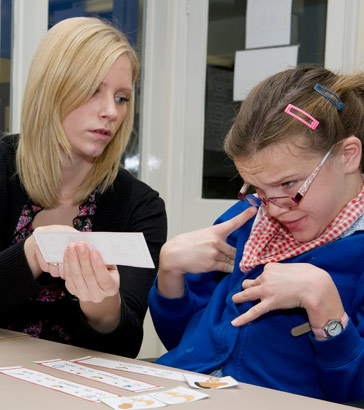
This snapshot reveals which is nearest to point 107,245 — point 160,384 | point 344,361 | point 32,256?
point 160,384

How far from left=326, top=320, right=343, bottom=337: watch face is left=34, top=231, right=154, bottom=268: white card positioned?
33cm

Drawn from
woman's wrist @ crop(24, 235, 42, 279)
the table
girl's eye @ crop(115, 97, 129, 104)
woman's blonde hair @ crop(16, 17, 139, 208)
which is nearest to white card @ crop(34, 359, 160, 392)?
the table

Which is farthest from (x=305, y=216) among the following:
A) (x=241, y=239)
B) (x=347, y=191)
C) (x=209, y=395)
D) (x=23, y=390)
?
(x=23, y=390)

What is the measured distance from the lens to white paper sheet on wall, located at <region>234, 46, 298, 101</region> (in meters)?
2.72

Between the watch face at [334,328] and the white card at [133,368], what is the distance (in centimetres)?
26

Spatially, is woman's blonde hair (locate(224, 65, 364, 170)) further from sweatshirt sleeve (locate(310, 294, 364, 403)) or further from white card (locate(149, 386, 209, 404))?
white card (locate(149, 386, 209, 404))

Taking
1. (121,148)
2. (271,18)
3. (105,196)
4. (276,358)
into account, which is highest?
(271,18)

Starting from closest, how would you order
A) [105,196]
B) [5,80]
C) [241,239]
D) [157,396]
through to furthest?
[157,396] < [241,239] < [105,196] < [5,80]

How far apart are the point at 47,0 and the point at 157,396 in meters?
2.24

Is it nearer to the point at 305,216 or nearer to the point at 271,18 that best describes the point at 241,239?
the point at 305,216

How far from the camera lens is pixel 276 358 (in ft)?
3.75

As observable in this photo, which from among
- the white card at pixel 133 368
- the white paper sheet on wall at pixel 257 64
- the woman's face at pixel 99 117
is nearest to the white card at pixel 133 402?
the white card at pixel 133 368

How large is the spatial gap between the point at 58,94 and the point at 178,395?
40.9 inches

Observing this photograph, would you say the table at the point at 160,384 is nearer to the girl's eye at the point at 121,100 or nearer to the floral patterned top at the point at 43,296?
the floral patterned top at the point at 43,296
